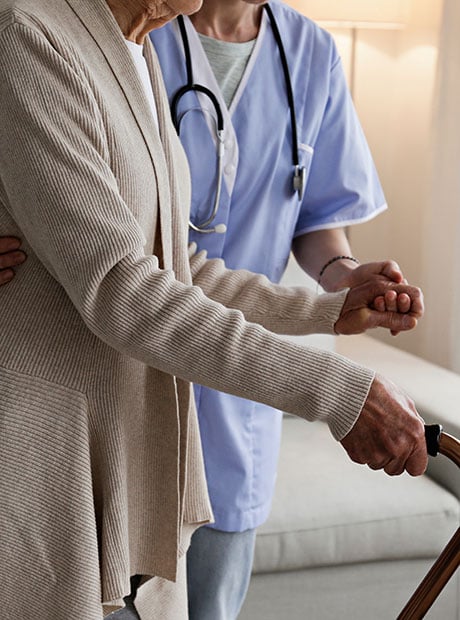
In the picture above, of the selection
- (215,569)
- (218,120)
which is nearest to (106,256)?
(218,120)

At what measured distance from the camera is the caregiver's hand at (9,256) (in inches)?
39.2

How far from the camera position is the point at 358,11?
2.88 metres

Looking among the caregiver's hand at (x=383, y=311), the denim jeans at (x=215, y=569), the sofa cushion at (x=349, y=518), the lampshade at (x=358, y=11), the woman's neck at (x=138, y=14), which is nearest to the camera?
the woman's neck at (x=138, y=14)

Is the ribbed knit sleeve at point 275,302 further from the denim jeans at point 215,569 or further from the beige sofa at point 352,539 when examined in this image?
the beige sofa at point 352,539

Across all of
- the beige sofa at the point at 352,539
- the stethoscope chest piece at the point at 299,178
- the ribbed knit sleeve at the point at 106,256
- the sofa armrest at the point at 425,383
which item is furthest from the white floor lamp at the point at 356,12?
the ribbed knit sleeve at the point at 106,256

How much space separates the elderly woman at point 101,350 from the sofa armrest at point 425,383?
123cm

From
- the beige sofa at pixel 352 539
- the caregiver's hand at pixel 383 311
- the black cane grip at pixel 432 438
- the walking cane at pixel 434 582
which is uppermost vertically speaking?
the black cane grip at pixel 432 438

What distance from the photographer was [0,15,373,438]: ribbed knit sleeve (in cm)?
93

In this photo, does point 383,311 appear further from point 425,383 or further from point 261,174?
point 425,383

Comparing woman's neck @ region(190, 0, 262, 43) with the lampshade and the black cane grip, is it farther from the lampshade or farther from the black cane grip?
the lampshade

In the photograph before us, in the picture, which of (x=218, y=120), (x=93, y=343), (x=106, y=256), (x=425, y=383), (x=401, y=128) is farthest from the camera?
(x=401, y=128)

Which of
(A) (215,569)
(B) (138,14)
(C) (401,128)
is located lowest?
(C) (401,128)

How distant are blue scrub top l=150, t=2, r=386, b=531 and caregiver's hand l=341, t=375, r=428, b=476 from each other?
0.56 m

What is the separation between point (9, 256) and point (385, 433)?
41 centimetres
